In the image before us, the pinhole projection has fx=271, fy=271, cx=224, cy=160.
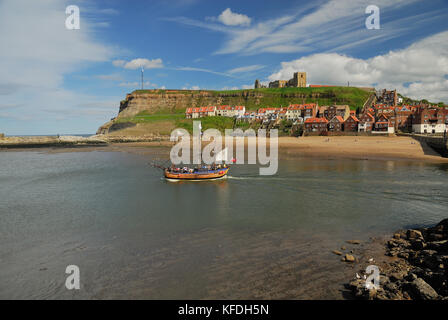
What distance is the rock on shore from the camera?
Answer: 1022cm

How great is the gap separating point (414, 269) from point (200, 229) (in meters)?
12.1

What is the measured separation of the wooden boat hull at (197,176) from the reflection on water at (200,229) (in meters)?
1.30

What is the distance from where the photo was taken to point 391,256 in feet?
46.1

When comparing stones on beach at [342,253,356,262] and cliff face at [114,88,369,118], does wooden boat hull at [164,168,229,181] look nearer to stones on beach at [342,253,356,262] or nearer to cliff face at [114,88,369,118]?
stones on beach at [342,253,356,262]

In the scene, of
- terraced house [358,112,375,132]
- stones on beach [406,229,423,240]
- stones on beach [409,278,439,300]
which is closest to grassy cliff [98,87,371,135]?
terraced house [358,112,375,132]

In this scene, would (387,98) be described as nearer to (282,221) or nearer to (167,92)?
(167,92)

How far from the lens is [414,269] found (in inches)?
486

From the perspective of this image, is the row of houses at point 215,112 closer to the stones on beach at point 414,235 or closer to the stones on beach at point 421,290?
the stones on beach at point 414,235

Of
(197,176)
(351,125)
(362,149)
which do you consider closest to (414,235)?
(197,176)

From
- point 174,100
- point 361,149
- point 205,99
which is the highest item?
point 205,99

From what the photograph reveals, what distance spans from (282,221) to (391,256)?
292 inches

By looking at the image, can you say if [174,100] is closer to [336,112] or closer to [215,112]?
[215,112]

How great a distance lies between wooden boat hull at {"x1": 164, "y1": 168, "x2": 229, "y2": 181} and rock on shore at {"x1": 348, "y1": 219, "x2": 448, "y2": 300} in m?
23.4
